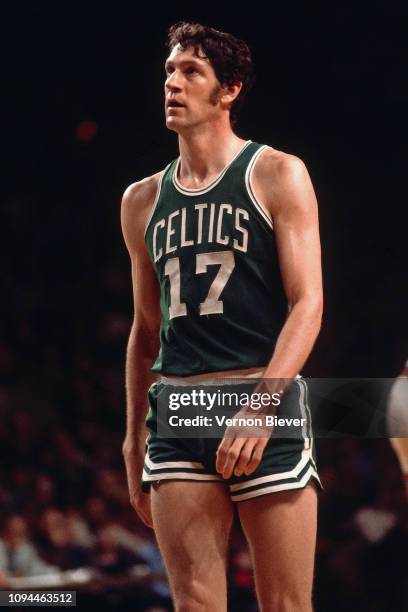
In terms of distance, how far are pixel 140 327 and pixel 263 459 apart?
0.58 m

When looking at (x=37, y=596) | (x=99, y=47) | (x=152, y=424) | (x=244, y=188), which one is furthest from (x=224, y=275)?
(x=99, y=47)

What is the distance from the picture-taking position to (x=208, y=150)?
2762 millimetres

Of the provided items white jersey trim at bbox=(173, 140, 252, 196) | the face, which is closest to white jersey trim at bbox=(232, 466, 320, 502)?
white jersey trim at bbox=(173, 140, 252, 196)

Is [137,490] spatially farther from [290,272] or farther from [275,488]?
[290,272]

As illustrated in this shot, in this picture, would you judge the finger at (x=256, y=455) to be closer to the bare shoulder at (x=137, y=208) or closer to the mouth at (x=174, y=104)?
the bare shoulder at (x=137, y=208)

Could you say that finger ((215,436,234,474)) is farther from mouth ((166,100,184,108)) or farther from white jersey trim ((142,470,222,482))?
mouth ((166,100,184,108))

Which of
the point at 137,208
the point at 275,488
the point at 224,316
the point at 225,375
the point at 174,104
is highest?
the point at 174,104

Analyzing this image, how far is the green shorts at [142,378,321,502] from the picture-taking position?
8.28ft

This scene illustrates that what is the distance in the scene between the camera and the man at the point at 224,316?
8.23ft

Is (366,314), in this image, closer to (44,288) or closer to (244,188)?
(44,288)

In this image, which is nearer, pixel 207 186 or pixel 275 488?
pixel 275 488

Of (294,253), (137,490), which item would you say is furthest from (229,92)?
(137,490)

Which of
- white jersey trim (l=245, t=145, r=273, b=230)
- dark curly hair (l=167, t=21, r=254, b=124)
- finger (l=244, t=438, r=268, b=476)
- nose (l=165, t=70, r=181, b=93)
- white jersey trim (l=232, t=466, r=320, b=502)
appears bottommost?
white jersey trim (l=232, t=466, r=320, b=502)

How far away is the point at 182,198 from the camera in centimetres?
274
